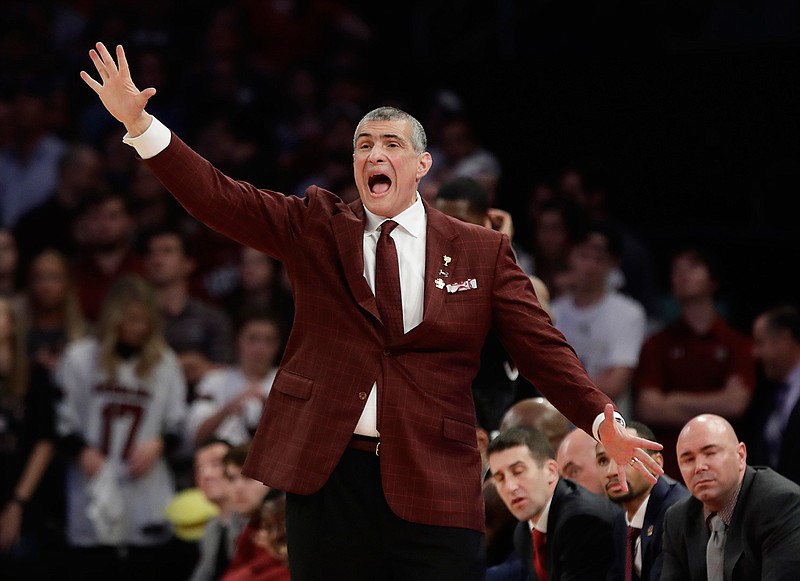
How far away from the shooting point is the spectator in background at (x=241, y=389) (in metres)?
7.57

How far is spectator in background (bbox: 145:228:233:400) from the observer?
26.8 feet

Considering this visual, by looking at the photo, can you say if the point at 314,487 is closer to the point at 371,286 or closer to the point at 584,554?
the point at 371,286

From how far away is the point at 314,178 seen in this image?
9852 mm

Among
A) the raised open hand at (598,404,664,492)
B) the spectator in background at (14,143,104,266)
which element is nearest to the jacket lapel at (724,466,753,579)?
the raised open hand at (598,404,664,492)

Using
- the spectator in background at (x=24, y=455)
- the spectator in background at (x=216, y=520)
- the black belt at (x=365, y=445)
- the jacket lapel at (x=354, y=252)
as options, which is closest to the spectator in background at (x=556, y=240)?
the spectator in background at (x=216, y=520)

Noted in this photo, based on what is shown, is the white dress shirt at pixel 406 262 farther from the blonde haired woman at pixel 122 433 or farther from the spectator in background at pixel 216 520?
the blonde haired woman at pixel 122 433

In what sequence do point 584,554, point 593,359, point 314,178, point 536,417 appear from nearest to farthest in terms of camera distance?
point 584,554
point 536,417
point 593,359
point 314,178

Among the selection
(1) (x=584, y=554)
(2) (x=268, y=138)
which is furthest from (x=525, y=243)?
(1) (x=584, y=554)

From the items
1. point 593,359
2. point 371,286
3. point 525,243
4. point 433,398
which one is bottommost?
point 433,398

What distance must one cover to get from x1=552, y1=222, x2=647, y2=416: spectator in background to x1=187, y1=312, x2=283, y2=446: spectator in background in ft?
5.02

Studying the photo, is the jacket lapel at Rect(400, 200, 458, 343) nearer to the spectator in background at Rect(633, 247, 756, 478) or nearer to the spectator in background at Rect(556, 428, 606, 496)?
the spectator in background at Rect(556, 428, 606, 496)

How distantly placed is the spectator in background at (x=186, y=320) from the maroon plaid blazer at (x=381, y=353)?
14.8ft

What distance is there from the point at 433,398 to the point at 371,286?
32 centimetres

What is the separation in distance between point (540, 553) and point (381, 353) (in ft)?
5.98
